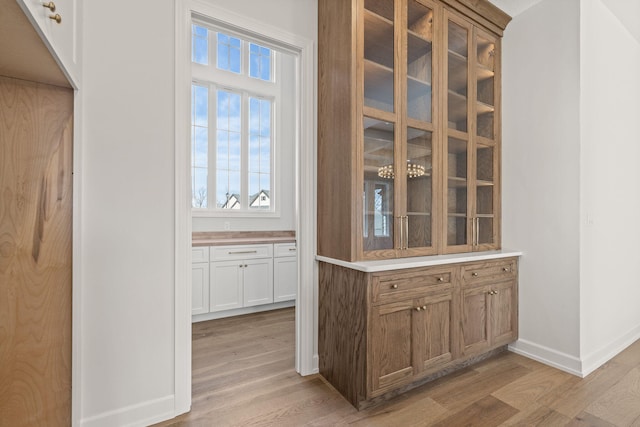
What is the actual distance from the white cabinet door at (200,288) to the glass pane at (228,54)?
264cm

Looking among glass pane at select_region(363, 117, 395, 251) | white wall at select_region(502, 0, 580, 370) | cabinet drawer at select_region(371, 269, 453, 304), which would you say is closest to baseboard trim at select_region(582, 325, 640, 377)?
white wall at select_region(502, 0, 580, 370)

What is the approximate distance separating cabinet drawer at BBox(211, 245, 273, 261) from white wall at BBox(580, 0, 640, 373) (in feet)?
9.88

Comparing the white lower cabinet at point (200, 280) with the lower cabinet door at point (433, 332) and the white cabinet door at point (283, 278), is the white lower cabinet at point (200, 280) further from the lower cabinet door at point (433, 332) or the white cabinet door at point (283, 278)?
the lower cabinet door at point (433, 332)

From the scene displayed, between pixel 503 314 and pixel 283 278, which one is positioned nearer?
pixel 503 314

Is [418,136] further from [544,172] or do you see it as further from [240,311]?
[240,311]

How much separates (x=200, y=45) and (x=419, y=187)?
347cm

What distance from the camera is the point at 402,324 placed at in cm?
191

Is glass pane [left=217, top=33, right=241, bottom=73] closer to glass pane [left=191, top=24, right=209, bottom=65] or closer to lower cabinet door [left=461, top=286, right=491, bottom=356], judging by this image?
glass pane [left=191, top=24, right=209, bottom=65]

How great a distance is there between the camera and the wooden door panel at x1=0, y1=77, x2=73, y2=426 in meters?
1.31

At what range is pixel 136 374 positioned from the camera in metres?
1.68

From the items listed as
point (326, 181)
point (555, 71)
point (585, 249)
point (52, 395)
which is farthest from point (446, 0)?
point (52, 395)

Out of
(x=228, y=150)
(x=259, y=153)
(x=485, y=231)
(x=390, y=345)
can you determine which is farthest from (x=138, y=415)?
(x=259, y=153)

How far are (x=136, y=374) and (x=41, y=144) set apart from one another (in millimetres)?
1273

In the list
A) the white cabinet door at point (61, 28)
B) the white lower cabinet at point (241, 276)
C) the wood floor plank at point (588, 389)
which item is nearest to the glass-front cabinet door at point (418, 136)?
the wood floor plank at point (588, 389)
